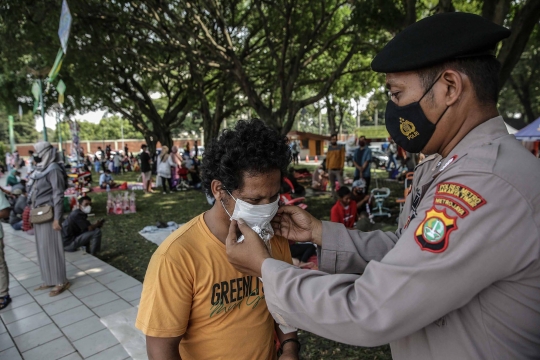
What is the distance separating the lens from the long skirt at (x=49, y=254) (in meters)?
4.90

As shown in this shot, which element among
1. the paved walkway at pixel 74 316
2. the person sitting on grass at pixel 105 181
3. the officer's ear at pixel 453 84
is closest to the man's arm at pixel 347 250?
the officer's ear at pixel 453 84

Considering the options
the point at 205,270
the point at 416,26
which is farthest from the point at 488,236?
the point at 205,270

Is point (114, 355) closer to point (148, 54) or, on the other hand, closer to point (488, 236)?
point (488, 236)

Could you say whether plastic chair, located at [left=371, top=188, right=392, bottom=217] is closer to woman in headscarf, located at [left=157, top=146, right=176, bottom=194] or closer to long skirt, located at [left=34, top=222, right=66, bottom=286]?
long skirt, located at [left=34, top=222, right=66, bottom=286]

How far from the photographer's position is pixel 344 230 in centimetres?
154

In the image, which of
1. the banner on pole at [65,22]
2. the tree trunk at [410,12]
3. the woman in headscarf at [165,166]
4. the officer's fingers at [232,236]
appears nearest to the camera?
the officer's fingers at [232,236]

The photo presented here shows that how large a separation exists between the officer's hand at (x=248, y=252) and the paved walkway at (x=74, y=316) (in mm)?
2844

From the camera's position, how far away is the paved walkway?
358 centimetres

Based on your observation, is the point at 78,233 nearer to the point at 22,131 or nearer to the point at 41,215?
the point at 41,215

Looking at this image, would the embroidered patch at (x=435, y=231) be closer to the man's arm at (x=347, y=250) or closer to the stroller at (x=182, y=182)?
the man's arm at (x=347, y=250)

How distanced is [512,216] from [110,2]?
10.1 metres

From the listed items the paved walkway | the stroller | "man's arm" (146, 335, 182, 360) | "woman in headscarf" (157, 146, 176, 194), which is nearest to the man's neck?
"man's arm" (146, 335, 182, 360)

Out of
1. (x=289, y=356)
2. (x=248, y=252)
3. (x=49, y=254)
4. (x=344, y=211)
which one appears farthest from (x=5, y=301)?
(x=344, y=211)

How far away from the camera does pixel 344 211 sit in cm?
637
